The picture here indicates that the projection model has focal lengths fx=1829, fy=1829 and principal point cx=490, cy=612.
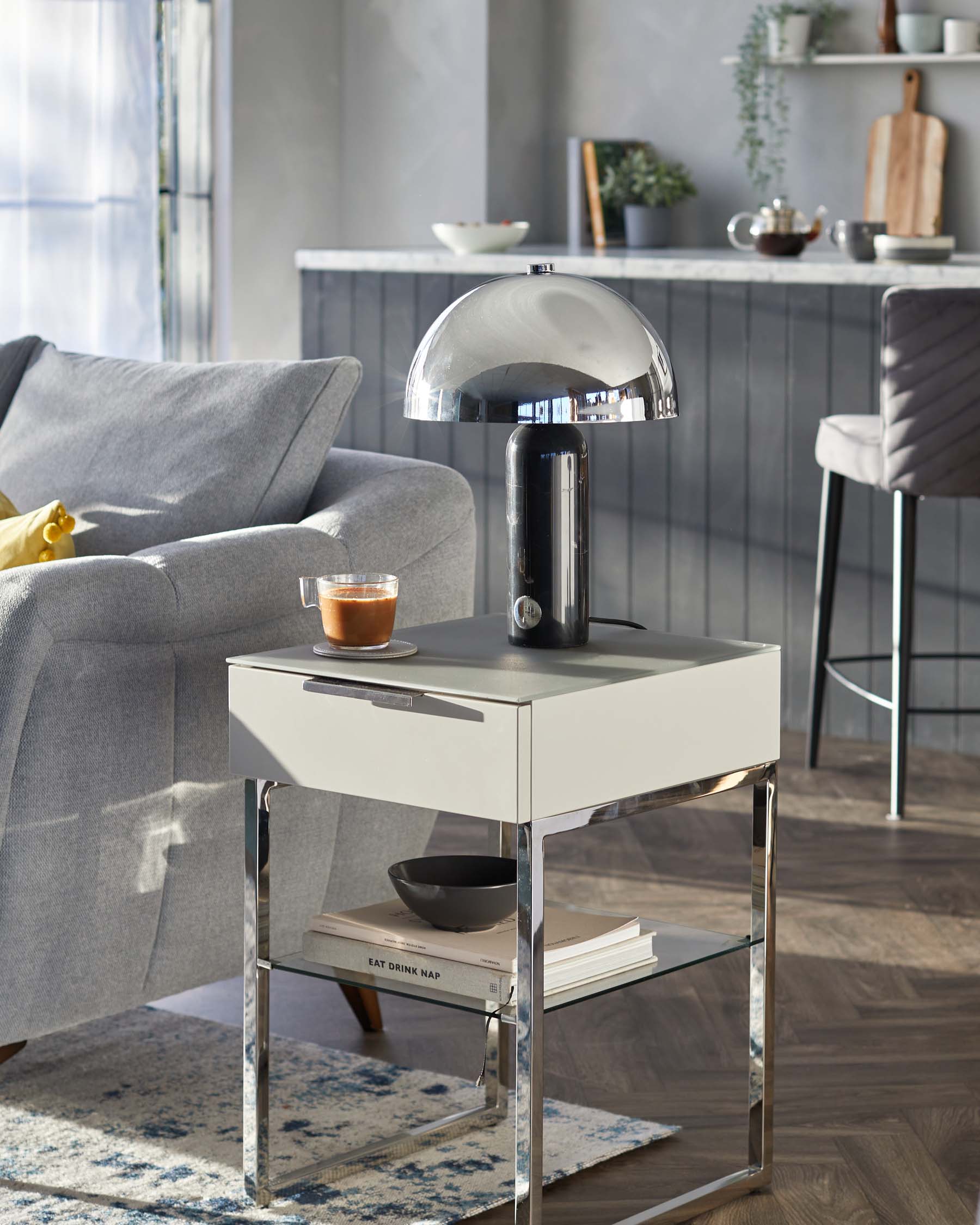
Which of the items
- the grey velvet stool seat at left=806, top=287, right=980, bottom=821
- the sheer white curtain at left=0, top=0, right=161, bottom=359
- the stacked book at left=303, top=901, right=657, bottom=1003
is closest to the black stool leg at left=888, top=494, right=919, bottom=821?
the grey velvet stool seat at left=806, top=287, right=980, bottom=821

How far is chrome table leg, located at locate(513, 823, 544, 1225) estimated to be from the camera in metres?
1.89

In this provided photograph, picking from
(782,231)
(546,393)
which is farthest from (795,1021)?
(782,231)

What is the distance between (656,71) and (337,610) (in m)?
3.90

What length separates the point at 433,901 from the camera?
2.07m

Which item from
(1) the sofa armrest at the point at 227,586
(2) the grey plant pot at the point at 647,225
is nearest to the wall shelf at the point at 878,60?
(2) the grey plant pot at the point at 647,225

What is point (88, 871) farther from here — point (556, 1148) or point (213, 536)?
point (556, 1148)

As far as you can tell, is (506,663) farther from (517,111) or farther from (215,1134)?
(517,111)

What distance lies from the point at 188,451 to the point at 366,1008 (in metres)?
0.86

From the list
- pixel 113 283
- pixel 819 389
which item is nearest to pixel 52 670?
pixel 819 389

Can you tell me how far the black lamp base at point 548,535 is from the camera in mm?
2086

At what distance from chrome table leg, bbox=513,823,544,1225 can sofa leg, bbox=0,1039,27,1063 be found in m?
0.83

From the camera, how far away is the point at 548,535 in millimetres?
2090

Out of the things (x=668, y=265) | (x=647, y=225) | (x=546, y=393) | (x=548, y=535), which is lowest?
(x=548, y=535)

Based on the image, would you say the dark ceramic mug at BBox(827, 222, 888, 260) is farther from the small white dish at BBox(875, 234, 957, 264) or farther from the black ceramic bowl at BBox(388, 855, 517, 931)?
the black ceramic bowl at BBox(388, 855, 517, 931)
